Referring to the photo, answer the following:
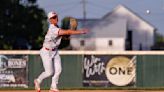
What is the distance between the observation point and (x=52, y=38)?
1595cm

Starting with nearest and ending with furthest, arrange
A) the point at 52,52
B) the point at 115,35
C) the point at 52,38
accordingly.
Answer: the point at 52,38, the point at 52,52, the point at 115,35

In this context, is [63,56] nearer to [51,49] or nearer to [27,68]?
[27,68]

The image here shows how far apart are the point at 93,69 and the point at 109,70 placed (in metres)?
0.73

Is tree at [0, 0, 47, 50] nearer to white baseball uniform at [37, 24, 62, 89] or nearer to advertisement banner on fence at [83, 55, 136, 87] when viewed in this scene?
advertisement banner on fence at [83, 55, 136, 87]

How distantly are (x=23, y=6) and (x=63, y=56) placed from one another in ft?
108

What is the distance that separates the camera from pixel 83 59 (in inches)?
1120

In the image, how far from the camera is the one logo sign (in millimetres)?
28328

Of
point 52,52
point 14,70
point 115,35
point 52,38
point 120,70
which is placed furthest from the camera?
point 115,35

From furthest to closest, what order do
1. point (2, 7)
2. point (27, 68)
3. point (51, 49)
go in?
point (2, 7)
point (27, 68)
point (51, 49)

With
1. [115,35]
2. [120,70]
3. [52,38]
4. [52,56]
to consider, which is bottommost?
[120,70]

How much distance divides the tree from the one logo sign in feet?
102

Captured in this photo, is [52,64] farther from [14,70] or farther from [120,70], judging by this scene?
[120,70]

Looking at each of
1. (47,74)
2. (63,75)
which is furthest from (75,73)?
(47,74)

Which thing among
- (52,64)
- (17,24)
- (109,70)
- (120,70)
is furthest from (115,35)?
(52,64)
